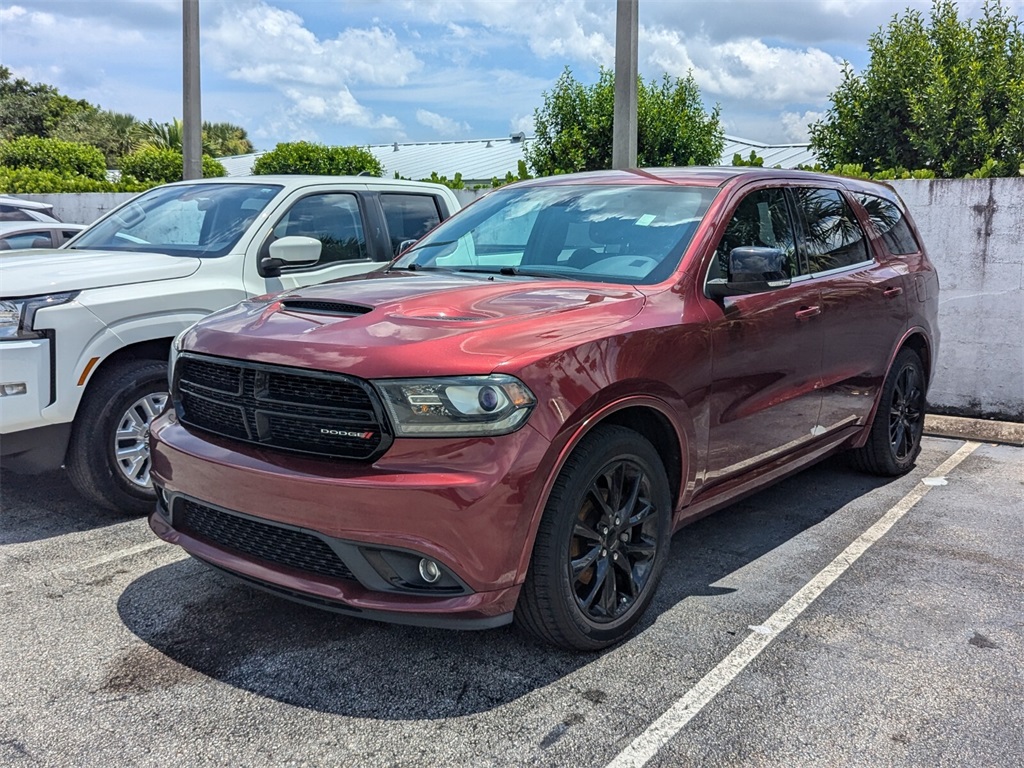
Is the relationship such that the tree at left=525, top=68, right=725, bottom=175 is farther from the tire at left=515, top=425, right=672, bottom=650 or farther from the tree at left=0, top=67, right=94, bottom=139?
the tree at left=0, top=67, right=94, bottom=139

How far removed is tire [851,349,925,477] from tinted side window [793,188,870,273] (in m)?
0.82

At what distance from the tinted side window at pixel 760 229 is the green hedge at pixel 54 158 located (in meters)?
22.2

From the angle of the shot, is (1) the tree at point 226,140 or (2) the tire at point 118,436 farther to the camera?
(1) the tree at point 226,140

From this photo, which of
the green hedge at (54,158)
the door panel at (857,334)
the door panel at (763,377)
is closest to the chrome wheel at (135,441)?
the door panel at (763,377)

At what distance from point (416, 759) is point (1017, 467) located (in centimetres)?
523

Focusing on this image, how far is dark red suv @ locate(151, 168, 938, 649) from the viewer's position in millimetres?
2877

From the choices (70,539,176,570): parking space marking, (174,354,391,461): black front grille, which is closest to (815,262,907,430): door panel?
(174,354,391,461): black front grille

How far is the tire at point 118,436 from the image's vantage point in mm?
4629

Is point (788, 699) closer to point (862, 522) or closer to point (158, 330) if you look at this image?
point (862, 522)

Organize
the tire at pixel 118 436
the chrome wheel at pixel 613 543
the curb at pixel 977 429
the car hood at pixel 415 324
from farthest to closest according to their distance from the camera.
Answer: the curb at pixel 977 429 → the tire at pixel 118 436 → the chrome wheel at pixel 613 543 → the car hood at pixel 415 324

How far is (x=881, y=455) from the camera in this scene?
5688mm

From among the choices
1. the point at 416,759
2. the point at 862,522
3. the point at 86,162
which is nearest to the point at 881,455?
the point at 862,522

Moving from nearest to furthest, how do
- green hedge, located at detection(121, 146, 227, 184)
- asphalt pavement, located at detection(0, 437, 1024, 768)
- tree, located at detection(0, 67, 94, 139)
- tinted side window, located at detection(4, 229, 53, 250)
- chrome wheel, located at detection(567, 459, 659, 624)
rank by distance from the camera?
asphalt pavement, located at detection(0, 437, 1024, 768)
chrome wheel, located at detection(567, 459, 659, 624)
tinted side window, located at detection(4, 229, 53, 250)
green hedge, located at detection(121, 146, 227, 184)
tree, located at detection(0, 67, 94, 139)

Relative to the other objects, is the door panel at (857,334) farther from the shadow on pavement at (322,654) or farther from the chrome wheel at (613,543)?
the chrome wheel at (613,543)
